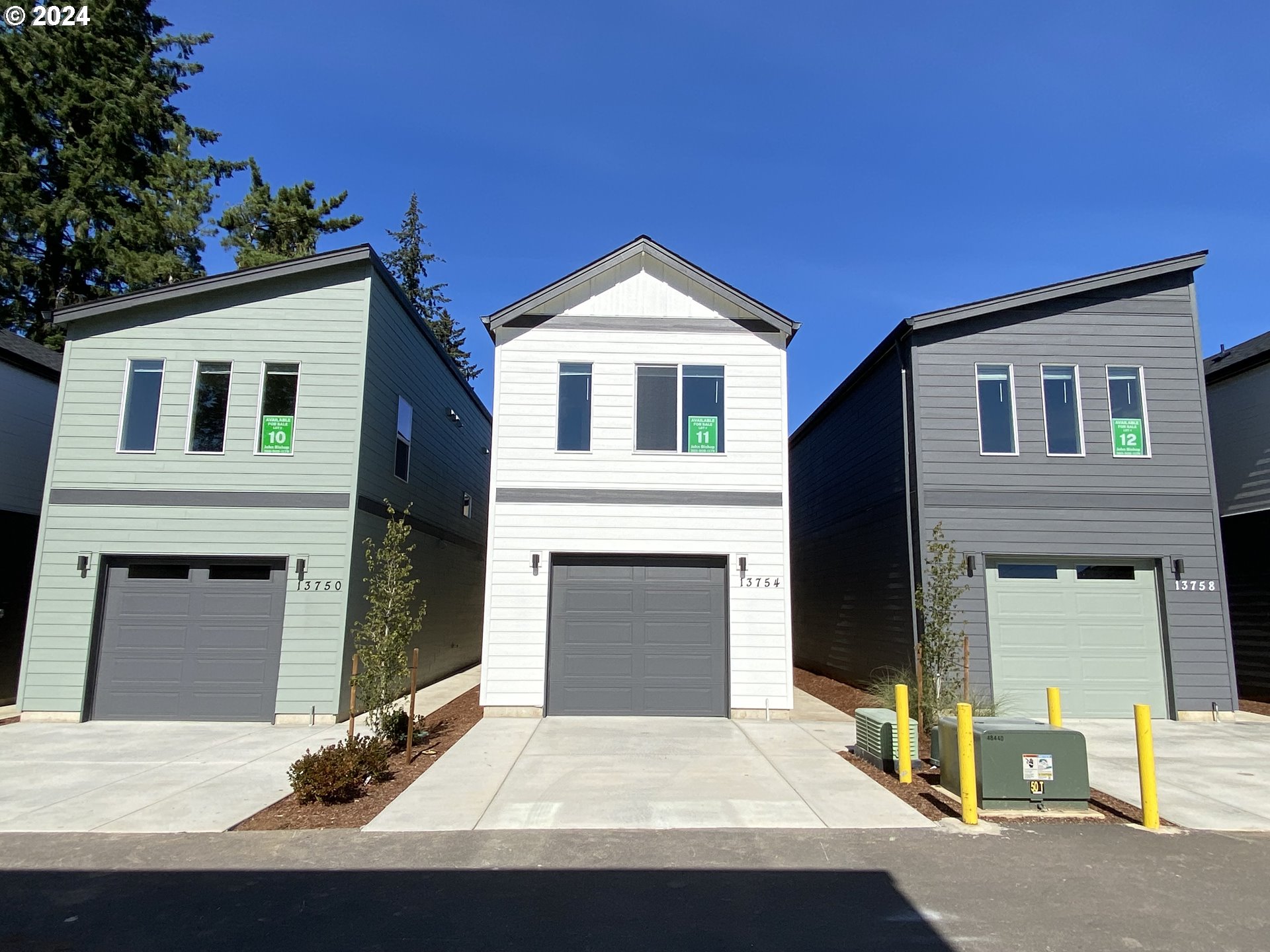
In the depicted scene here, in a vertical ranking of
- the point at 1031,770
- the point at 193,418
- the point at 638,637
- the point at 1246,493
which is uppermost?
the point at 193,418

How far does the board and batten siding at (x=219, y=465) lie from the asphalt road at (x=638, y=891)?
5.63m

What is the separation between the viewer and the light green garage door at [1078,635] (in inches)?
472

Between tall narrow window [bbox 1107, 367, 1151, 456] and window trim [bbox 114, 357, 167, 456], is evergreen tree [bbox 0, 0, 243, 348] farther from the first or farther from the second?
tall narrow window [bbox 1107, 367, 1151, 456]

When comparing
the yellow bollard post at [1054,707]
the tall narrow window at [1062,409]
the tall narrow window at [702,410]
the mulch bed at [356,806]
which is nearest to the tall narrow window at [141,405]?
the mulch bed at [356,806]

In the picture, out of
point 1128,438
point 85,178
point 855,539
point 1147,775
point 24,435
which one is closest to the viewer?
point 1147,775

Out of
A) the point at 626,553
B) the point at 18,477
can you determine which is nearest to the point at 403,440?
the point at 626,553

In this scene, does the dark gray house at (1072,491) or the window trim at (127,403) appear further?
the dark gray house at (1072,491)

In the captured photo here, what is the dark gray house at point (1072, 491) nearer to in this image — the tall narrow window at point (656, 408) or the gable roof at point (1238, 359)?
the gable roof at point (1238, 359)

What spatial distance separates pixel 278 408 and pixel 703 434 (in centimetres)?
700

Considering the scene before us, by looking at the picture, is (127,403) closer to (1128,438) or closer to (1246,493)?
(1128,438)

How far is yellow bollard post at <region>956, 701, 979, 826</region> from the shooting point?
663 centimetres

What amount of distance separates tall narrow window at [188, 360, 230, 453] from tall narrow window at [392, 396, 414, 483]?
288cm

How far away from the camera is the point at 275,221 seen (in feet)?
92.5

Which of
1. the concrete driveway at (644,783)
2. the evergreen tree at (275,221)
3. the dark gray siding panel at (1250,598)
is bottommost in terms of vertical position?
the concrete driveway at (644,783)
